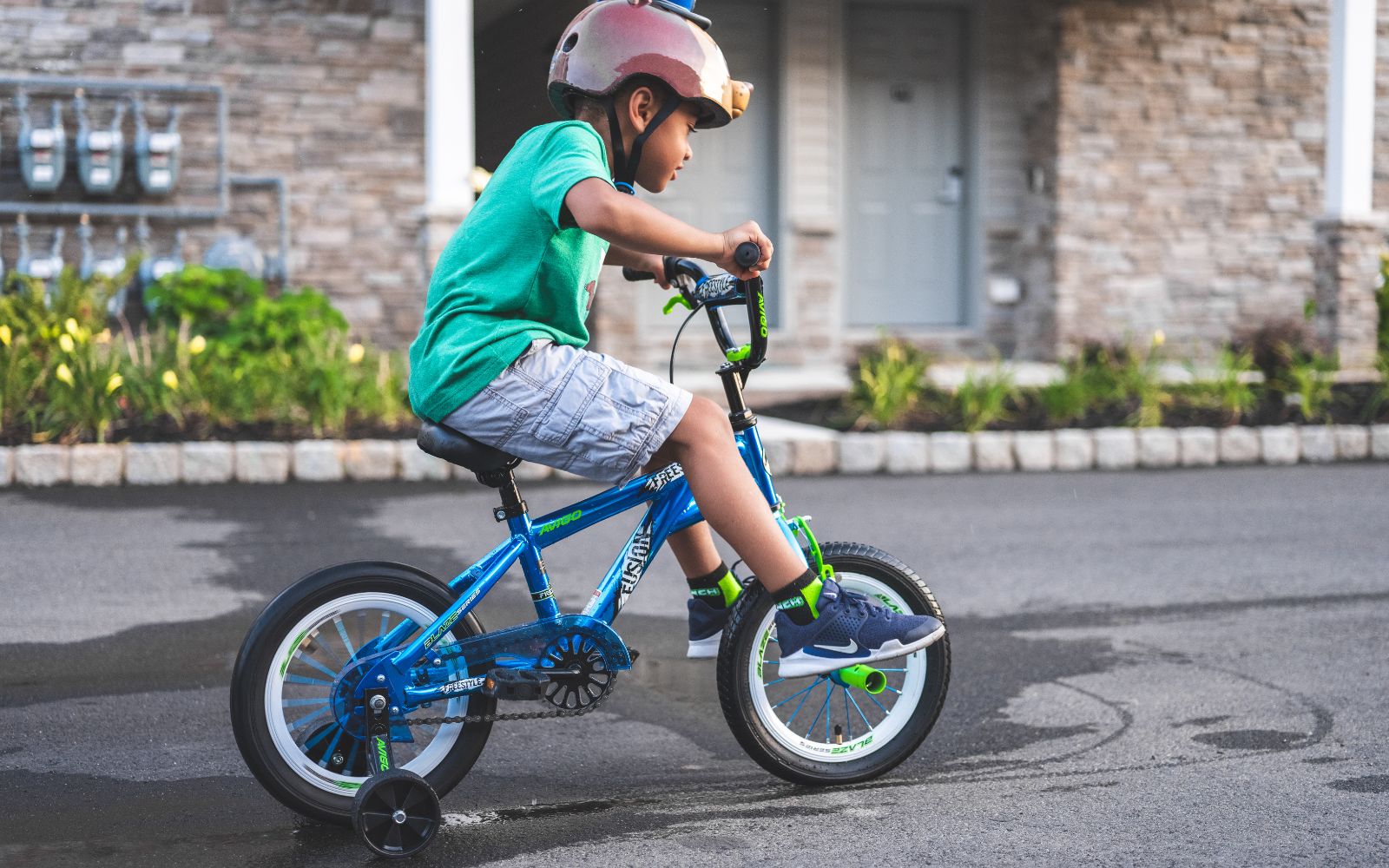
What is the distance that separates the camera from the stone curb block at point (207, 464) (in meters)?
8.25

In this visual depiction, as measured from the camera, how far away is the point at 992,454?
9.30 m

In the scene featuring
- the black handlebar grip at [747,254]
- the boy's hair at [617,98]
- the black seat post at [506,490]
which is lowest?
the black seat post at [506,490]

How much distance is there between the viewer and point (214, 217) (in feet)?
38.2

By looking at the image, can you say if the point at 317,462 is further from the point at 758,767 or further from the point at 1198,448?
the point at 1198,448

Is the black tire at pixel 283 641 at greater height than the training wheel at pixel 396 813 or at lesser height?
greater

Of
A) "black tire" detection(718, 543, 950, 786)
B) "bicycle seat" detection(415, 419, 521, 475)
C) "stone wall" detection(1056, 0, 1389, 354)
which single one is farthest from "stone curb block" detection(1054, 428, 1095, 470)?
"bicycle seat" detection(415, 419, 521, 475)

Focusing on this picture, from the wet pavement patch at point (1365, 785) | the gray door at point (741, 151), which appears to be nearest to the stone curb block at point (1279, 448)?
the gray door at point (741, 151)

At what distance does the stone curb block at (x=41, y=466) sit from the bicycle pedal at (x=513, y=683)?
18.3 feet

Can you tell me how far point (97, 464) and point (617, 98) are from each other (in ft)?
18.9

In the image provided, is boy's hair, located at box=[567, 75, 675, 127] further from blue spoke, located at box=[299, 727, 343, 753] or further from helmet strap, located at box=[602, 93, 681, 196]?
blue spoke, located at box=[299, 727, 343, 753]

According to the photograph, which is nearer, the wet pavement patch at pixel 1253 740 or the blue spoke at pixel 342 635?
the blue spoke at pixel 342 635

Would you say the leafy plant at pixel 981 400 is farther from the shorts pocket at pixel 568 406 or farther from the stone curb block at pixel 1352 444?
the shorts pocket at pixel 568 406

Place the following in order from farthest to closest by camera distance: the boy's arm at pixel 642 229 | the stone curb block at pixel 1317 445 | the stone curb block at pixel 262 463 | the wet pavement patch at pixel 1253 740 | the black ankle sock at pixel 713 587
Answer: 1. the stone curb block at pixel 1317 445
2. the stone curb block at pixel 262 463
3. the wet pavement patch at pixel 1253 740
4. the black ankle sock at pixel 713 587
5. the boy's arm at pixel 642 229

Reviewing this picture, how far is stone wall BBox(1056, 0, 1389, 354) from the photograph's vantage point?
13227 mm
